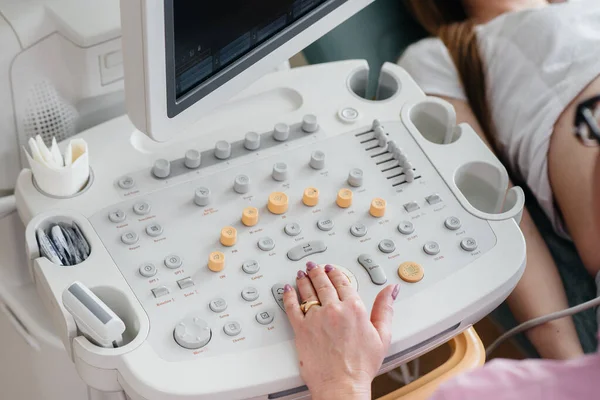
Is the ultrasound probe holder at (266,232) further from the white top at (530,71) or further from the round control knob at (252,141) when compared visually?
the white top at (530,71)

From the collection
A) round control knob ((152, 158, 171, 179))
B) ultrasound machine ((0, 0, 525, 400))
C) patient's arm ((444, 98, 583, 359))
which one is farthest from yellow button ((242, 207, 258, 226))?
patient's arm ((444, 98, 583, 359))

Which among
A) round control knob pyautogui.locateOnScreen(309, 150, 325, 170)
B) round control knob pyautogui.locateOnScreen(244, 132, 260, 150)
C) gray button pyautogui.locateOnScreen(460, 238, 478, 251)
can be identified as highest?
round control knob pyautogui.locateOnScreen(244, 132, 260, 150)

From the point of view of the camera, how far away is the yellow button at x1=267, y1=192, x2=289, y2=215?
81 centimetres

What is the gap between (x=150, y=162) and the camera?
2.80 ft

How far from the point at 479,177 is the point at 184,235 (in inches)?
14.5

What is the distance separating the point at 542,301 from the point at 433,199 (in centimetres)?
30

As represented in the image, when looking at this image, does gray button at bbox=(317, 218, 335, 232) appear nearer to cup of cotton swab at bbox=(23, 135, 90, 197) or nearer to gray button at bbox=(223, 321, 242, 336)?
gray button at bbox=(223, 321, 242, 336)

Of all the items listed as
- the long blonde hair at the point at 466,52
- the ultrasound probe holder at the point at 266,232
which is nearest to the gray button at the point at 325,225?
the ultrasound probe holder at the point at 266,232

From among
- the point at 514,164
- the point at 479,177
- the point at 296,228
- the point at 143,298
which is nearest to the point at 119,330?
the point at 143,298

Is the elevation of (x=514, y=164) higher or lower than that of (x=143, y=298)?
lower

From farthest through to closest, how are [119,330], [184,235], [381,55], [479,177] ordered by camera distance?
1. [381,55]
2. [479,177]
3. [184,235]
4. [119,330]

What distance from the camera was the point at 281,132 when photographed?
2.89 feet

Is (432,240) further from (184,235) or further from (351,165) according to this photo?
(184,235)

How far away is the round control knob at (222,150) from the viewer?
0.85 metres
